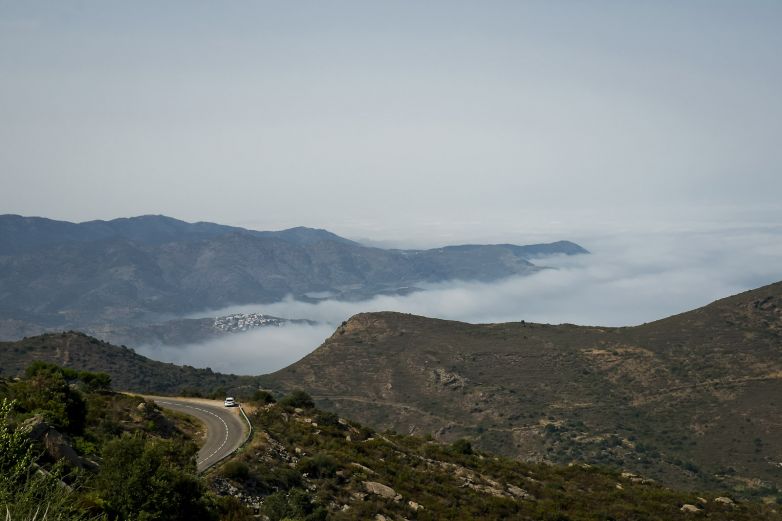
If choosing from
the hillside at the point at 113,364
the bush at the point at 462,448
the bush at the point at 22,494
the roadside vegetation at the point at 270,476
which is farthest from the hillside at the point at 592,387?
the bush at the point at 22,494

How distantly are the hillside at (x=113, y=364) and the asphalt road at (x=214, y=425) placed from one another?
57.0m

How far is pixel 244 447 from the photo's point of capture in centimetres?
3338

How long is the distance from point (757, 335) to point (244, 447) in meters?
A: 105

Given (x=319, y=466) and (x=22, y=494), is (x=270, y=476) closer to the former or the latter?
(x=319, y=466)

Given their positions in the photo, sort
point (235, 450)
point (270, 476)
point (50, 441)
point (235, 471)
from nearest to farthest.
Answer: point (50, 441), point (235, 471), point (270, 476), point (235, 450)

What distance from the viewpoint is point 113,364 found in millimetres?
118688

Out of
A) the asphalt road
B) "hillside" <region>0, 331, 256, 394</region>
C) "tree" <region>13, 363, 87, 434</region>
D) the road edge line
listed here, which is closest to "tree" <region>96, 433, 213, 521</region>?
"tree" <region>13, 363, 87, 434</region>

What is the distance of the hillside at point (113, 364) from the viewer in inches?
4286

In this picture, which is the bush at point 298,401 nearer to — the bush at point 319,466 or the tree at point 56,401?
the bush at point 319,466

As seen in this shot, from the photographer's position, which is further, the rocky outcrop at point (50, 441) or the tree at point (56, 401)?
the tree at point (56, 401)

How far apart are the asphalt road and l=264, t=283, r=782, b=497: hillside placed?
50.5m

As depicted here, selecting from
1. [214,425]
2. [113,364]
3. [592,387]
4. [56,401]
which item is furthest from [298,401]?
[113,364]

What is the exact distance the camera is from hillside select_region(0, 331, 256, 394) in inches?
4286

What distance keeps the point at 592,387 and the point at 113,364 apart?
88.5m
